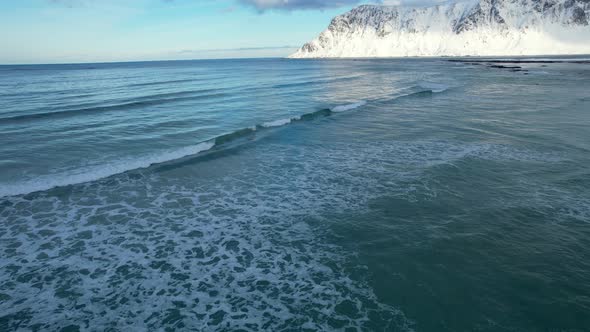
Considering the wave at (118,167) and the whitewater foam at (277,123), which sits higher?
the whitewater foam at (277,123)

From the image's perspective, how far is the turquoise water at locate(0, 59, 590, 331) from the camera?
669 cm

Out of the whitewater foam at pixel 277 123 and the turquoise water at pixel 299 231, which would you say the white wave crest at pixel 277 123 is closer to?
the whitewater foam at pixel 277 123

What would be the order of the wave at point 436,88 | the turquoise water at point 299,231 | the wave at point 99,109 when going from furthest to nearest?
the wave at point 436,88
the wave at point 99,109
the turquoise water at point 299,231

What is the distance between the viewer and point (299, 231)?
973 centimetres

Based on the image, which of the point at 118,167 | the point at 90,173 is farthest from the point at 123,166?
the point at 90,173

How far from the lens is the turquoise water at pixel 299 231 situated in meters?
6.69

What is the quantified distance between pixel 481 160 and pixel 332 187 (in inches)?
278

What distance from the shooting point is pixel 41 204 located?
1166cm

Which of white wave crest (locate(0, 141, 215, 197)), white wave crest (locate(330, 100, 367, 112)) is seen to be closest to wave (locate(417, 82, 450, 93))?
white wave crest (locate(330, 100, 367, 112))

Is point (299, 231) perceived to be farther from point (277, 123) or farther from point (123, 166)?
point (277, 123)

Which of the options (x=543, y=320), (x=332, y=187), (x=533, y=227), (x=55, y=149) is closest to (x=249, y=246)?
(x=332, y=187)

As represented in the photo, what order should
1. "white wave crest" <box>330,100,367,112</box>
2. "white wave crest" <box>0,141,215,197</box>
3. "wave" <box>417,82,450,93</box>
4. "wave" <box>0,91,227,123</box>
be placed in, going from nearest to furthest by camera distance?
"white wave crest" <box>0,141,215,197</box>, "wave" <box>0,91,227,123</box>, "white wave crest" <box>330,100,367,112</box>, "wave" <box>417,82,450,93</box>

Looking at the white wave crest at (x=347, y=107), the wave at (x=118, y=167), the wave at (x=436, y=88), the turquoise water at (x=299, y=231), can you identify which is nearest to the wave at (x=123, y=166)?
the wave at (x=118, y=167)

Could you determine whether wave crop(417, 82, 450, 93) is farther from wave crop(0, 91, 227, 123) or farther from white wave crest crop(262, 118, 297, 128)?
wave crop(0, 91, 227, 123)
